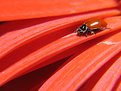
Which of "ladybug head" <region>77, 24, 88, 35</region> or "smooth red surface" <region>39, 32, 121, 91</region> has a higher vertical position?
"ladybug head" <region>77, 24, 88, 35</region>

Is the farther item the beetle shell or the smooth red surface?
the beetle shell

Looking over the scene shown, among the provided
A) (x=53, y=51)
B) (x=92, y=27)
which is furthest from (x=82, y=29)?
(x=53, y=51)

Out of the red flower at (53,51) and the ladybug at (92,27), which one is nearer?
the red flower at (53,51)

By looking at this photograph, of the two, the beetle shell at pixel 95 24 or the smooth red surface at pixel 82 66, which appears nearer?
the smooth red surface at pixel 82 66

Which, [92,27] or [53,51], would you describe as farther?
[92,27]

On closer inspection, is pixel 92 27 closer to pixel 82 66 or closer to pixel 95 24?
pixel 95 24

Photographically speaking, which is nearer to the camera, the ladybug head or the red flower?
the red flower

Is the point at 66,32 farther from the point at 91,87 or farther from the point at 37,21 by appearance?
the point at 91,87

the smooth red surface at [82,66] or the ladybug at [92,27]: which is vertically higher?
the ladybug at [92,27]

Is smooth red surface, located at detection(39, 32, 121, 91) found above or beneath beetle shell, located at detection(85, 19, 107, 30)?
beneath

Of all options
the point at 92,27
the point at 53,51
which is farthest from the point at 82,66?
the point at 92,27

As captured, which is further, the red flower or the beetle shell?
the beetle shell

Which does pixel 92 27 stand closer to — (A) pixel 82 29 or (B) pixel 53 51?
(A) pixel 82 29
